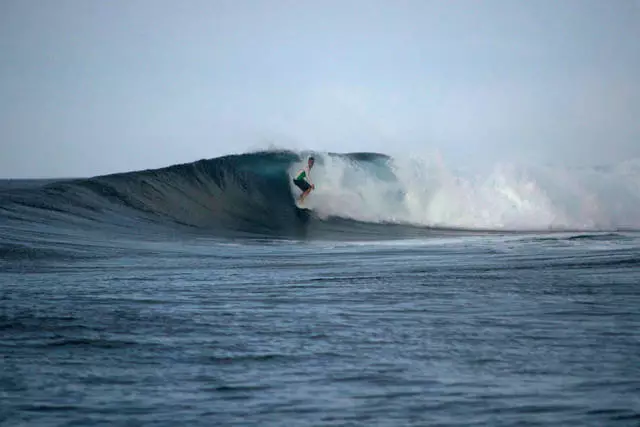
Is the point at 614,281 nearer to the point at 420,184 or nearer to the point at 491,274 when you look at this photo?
the point at 491,274

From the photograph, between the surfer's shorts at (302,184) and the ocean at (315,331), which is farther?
the surfer's shorts at (302,184)

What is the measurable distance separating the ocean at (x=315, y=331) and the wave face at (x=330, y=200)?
434 cm

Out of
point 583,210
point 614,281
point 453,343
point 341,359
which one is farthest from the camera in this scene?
point 583,210

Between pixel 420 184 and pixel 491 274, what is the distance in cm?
1839

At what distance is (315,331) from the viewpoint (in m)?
7.23

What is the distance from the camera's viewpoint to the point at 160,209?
2464 centimetres

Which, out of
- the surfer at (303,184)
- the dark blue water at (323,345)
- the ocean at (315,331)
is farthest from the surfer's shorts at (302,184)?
the dark blue water at (323,345)

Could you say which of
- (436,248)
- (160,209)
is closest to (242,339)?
(436,248)

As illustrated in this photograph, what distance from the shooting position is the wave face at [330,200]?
2361cm

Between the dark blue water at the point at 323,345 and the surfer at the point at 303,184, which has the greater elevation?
the surfer at the point at 303,184

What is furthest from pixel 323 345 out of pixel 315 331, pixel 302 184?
pixel 302 184

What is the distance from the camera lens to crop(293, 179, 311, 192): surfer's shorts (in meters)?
27.5

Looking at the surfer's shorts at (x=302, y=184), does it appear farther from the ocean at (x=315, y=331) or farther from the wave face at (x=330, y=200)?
the ocean at (x=315, y=331)

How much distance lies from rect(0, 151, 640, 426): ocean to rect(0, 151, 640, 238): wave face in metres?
4.34
